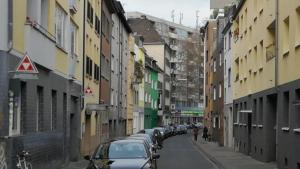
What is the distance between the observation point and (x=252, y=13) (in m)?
33.6

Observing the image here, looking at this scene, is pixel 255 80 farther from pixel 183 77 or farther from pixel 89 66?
pixel 183 77

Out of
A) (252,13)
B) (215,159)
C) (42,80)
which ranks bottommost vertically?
(215,159)

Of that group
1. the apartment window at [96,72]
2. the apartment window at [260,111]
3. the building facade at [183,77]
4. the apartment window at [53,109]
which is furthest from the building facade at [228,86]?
the building facade at [183,77]

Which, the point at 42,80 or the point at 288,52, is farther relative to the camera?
the point at 288,52

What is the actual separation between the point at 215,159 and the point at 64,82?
11.8 metres

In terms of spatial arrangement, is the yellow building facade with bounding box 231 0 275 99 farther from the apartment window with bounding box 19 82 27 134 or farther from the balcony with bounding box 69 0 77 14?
the apartment window with bounding box 19 82 27 134

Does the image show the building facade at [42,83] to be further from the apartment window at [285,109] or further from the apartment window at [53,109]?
the apartment window at [285,109]

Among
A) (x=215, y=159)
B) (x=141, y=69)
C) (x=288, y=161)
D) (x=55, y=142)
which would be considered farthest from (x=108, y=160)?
(x=141, y=69)

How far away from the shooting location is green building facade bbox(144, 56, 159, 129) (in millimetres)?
79375

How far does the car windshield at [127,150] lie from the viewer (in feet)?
53.6

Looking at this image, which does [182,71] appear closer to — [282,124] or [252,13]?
[252,13]

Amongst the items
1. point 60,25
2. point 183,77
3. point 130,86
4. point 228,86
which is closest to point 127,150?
point 60,25

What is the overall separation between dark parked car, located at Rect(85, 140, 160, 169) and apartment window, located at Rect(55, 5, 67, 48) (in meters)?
6.92

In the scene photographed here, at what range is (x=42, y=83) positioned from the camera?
1973 centimetres
